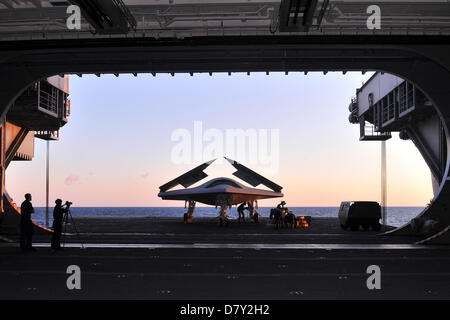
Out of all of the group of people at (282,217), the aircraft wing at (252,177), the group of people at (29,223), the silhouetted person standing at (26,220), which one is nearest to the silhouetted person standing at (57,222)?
the group of people at (29,223)

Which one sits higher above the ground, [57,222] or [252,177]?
[252,177]

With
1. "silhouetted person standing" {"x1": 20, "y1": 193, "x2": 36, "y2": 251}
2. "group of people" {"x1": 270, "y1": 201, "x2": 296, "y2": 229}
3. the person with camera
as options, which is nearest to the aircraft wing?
"group of people" {"x1": 270, "y1": 201, "x2": 296, "y2": 229}

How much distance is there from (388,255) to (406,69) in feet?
38.3

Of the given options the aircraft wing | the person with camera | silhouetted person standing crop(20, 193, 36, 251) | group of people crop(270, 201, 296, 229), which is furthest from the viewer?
the aircraft wing

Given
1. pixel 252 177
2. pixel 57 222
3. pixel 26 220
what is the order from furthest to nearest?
1. pixel 252 177
2. pixel 57 222
3. pixel 26 220

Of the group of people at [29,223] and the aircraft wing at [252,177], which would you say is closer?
the group of people at [29,223]

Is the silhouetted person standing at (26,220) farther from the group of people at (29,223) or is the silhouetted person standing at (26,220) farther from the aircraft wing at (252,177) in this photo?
the aircraft wing at (252,177)

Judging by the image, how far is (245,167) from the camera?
44031 millimetres

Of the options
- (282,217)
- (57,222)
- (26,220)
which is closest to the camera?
(26,220)

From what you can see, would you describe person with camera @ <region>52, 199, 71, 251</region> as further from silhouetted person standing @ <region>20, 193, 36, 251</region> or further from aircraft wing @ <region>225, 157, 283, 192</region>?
aircraft wing @ <region>225, 157, 283, 192</region>

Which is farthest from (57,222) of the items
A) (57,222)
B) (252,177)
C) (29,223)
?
(252,177)

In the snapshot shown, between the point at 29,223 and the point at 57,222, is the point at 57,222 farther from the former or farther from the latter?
the point at 29,223

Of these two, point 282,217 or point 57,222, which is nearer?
point 57,222
